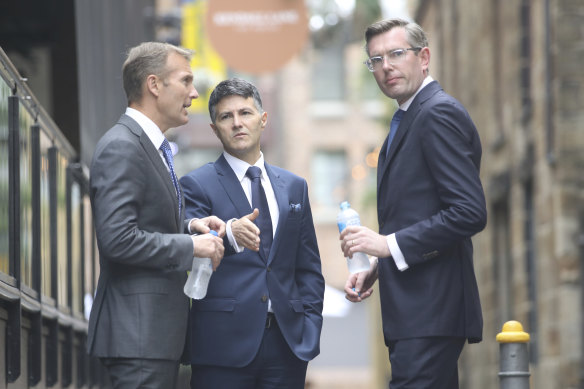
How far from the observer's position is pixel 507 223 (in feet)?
70.3

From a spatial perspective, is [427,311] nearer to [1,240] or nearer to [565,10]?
[1,240]

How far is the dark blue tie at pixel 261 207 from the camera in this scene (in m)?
6.26

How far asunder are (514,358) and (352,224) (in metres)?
1.48

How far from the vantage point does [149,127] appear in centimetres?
573

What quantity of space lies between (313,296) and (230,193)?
25.4 inches

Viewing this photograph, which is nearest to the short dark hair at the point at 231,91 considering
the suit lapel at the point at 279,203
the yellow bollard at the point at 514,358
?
the suit lapel at the point at 279,203

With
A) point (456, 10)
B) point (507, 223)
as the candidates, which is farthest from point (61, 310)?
point (456, 10)

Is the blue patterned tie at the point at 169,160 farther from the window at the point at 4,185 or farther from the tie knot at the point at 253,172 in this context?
the window at the point at 4,185

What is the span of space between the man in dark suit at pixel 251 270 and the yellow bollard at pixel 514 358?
1167mm

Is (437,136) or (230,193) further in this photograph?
(230,193)

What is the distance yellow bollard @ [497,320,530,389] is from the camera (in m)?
6.88

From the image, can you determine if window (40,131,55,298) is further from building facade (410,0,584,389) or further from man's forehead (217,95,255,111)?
building facade (410,0,584,389)

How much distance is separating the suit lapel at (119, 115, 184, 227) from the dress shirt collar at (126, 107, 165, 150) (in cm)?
3

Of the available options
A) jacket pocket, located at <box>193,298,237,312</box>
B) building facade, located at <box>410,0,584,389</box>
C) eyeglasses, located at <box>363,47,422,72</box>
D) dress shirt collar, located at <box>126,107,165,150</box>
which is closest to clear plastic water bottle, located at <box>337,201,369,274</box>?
jacket pocket, located at <box>193,298,237,312</box>
